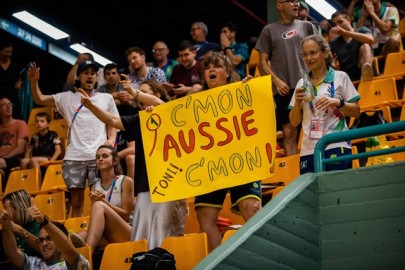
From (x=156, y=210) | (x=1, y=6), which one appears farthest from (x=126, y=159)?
(x=1, y=6)

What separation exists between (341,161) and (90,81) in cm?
371

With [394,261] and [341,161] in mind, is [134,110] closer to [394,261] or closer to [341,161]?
[341,161]

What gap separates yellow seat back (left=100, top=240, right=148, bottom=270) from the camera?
24.4 ft

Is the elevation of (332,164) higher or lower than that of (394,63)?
lower

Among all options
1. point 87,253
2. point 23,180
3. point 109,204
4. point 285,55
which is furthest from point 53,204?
point 285,55

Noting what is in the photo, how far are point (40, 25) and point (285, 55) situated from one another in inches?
313

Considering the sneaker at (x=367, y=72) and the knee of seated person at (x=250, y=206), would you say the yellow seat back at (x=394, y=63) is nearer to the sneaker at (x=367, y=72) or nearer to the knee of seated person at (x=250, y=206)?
the sneaker at (x=367, y=72)

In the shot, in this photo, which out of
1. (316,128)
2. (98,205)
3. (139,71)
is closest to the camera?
(316,128)

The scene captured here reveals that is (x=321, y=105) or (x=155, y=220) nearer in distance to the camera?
(x=321, y=105)

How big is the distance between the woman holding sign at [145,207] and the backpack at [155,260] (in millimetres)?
632

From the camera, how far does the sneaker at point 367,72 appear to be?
35.4 feet

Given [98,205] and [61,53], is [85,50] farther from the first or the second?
[98,205]

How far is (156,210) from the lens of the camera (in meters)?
7.52

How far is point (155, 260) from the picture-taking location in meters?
6.78
